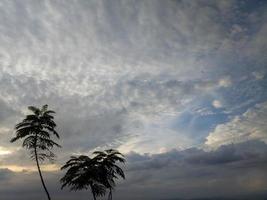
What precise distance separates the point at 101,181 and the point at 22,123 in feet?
40.6

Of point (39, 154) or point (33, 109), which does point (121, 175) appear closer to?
point (39, 154)

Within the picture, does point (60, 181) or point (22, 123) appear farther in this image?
point (60, 181)

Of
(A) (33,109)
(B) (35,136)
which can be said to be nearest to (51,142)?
(B) (35,136)

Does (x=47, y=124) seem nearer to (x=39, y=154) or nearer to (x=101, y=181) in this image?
(x=39, y=154)

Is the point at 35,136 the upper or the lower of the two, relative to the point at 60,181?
upper

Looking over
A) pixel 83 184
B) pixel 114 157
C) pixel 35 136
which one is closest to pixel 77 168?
pixel 83 184

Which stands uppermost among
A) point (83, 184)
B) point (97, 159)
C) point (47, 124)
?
point (47, 124)

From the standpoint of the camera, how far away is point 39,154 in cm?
3847

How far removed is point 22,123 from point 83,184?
37.2 ft

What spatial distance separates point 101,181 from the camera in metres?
41.9

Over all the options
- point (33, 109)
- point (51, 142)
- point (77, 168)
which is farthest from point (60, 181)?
point (33, 109)

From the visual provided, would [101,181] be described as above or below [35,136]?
below

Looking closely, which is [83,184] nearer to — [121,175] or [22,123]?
[121,175]

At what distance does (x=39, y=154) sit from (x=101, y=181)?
339 inches
